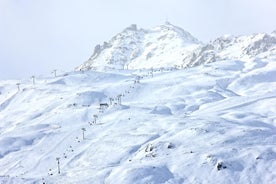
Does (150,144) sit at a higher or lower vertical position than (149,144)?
higher

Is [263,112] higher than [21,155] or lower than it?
higher

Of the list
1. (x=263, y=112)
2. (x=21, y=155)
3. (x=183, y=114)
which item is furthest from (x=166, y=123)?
(x=21, y=155)

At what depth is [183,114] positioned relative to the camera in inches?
7111

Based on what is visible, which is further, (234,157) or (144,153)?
(144,153)

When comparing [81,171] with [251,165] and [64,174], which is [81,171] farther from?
[251,165]

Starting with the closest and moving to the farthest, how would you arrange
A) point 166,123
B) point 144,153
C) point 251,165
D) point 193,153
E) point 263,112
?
point 251,165, point 193,153, point 144,153, point 166,123, point 263,112

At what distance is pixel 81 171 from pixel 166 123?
134ft

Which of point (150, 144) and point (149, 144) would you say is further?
point (149, 144)

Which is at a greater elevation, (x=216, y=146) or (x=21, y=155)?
(x=216, y=146)

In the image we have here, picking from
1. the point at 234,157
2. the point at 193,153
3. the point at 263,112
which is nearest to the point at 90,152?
the point at 193,153

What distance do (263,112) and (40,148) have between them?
2836 inches

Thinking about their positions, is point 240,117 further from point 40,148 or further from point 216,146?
point 40,148

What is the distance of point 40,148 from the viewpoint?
164 metres

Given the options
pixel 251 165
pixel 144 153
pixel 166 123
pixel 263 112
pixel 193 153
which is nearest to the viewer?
pixel 251 165
